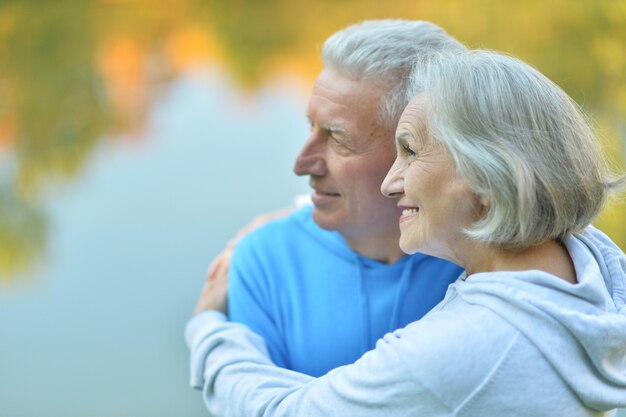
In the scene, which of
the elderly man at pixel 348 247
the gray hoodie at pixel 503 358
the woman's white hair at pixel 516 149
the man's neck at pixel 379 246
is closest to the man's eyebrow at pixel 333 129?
the elderly man at pixel 348 247

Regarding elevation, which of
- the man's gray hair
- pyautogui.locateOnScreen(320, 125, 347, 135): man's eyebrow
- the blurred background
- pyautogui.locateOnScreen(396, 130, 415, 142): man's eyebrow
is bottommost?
the blurred background

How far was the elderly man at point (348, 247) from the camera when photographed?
1.81 m

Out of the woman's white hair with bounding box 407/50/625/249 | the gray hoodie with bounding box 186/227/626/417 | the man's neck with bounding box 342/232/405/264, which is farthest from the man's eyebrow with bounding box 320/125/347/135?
the gray hoodie with bounding box 186/227/626/417

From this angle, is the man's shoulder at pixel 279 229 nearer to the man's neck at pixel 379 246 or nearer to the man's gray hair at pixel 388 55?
the man's neck at pixel 379 246

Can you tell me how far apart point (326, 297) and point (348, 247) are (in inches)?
4.5

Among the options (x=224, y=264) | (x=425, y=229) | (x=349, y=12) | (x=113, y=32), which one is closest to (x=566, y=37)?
(x=349, y=12)

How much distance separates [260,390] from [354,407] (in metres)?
0.23

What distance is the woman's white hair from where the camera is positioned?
1411 mm

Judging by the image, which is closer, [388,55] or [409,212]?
[409,212]

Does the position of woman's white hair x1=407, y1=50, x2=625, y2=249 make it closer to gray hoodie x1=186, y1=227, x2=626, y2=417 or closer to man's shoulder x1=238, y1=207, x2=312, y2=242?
gray hoodie x1=186, y1=227, x2=626, y2=417

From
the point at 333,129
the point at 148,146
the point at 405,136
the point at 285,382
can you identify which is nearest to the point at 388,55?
the point at 333,129

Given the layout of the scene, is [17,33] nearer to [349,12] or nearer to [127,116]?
[127,116]

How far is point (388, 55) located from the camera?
1.80 meters

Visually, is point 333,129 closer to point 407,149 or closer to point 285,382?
point 407,149
